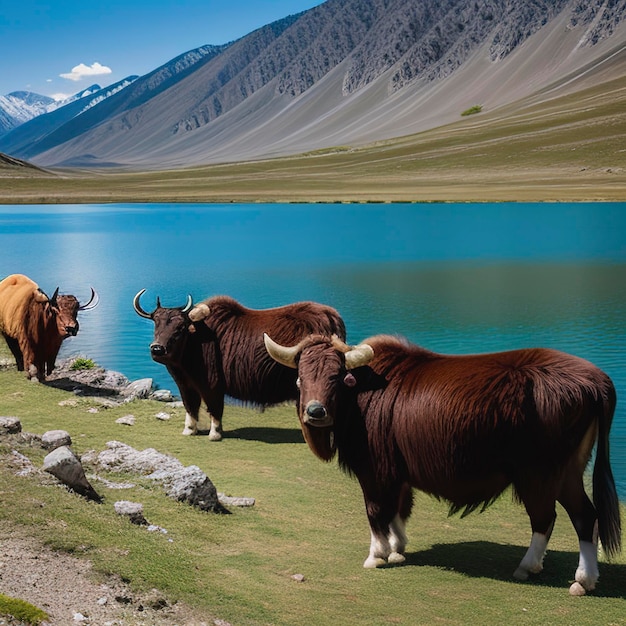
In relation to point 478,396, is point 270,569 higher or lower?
lower

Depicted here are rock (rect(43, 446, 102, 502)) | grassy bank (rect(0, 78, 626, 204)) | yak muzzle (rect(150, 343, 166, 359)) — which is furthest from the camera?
grassy bank (rect(0, 78, 626, 204))

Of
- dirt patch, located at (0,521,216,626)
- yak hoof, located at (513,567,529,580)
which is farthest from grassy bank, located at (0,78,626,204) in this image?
dirt patch, located at (0,521,216,626)

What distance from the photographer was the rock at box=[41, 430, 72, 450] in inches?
360

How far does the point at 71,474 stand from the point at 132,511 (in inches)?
28.8

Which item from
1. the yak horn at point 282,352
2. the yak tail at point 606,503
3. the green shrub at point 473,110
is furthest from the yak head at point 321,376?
the green shrub at point 473,110

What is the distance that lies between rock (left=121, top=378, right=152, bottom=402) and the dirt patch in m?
8.21

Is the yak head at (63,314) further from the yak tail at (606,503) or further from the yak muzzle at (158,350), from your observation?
the yak tail at (606,503)

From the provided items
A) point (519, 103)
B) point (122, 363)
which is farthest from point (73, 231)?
point (519, 103)

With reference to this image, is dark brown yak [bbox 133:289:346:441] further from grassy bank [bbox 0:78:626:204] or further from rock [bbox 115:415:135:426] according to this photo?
grassy bank [bbox 0:78:626:204]

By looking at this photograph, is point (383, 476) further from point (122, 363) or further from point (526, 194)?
point (526, 194)

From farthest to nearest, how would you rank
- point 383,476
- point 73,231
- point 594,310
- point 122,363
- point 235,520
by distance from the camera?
point 73,231
point 594,310
point 122,363
point 235,520
point 383,476

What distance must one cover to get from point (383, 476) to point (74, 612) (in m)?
2.74

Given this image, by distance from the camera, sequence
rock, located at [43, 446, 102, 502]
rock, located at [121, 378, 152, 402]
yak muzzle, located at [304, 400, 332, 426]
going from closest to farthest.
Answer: yak muzzle, located at [304, 400, 332, 426]
rock, located at [43, 446, 102, 502]
rock, located at [121, 378, 152, 402]

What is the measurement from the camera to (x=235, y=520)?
7547 mm
